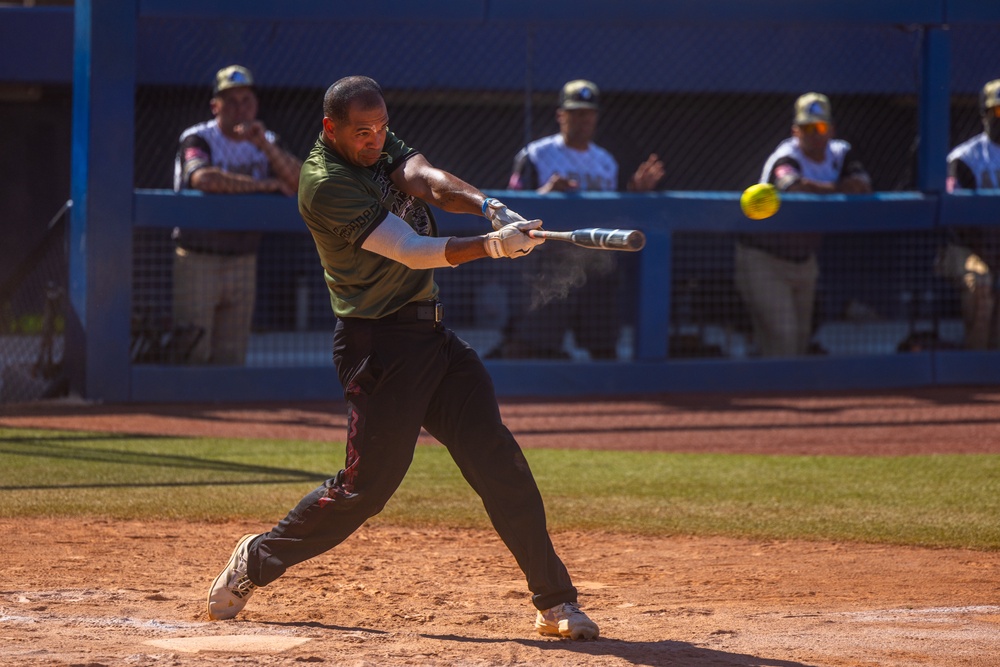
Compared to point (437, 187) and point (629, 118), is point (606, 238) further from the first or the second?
point (629, 118)

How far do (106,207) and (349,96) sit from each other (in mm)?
6284

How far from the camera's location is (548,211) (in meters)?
10.2

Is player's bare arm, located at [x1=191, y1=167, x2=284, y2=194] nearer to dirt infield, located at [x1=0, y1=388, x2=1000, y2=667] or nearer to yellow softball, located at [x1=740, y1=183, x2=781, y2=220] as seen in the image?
dirt infield, located at [x1=0, y1=388, x2=1000, y2=667]

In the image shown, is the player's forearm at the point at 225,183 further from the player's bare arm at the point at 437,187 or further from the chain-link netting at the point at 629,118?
the player's bare arm at the point at 437,187

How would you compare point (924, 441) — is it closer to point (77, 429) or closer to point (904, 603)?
point (904, 603)

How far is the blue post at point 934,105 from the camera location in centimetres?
1065

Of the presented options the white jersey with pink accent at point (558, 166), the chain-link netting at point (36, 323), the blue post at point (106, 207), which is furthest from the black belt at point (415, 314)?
the chain-link netting at point (36, 323)

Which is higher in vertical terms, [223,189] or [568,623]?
[223,189]

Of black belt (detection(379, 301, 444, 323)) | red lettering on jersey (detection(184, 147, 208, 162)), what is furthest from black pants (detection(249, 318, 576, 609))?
red lettering on jersey (detection(184, 147, 208, 162))

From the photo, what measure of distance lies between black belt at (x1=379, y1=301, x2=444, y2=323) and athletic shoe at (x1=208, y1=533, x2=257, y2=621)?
3.21 ft

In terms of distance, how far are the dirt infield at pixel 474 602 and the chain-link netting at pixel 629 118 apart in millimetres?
5023

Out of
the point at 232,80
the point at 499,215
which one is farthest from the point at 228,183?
the point at 499,215

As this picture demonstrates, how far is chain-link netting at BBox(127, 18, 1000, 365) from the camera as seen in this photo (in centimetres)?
1091

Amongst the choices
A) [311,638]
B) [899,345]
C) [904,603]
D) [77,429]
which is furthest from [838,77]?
[311,638]
